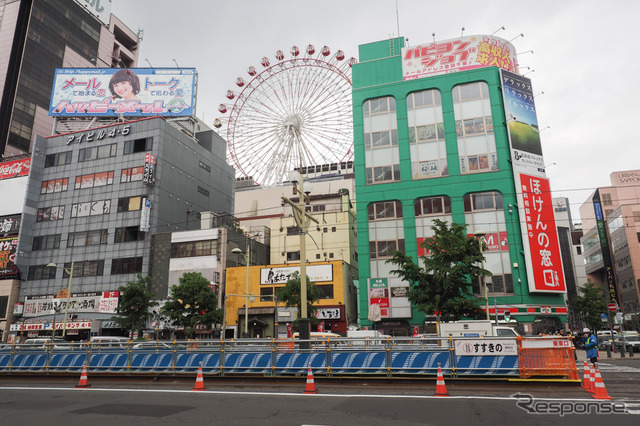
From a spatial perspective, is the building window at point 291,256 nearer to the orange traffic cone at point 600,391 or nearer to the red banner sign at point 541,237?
the red banner sign at point 541,237

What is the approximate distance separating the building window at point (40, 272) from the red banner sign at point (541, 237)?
175ft

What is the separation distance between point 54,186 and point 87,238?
9.57 metres

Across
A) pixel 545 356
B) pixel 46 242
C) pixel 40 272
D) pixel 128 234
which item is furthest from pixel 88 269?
pixel 545 356

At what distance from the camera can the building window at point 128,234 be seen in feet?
174

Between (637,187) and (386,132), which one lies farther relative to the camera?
(637,187)

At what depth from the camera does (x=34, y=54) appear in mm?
81438

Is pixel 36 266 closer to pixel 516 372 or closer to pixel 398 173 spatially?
pixel 398 173

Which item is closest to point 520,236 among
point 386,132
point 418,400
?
point 386,132

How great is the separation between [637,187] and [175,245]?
84.3 m

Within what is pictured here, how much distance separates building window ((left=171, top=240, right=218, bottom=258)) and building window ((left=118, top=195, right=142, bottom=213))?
7.18 metres

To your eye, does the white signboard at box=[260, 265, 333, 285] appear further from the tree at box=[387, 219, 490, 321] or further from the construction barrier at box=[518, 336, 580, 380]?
the construction barrier at box=[518, 336, 580, 380]

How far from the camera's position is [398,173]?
47188 mm

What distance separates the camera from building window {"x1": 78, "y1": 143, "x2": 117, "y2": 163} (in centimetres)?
5712

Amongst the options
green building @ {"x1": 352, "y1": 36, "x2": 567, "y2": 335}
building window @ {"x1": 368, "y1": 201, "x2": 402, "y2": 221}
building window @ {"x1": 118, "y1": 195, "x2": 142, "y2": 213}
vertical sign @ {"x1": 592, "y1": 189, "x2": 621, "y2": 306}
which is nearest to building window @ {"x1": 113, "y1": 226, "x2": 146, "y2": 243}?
building window @ {"x1": 118, "y1": 195, "x2": 142, "y2": 213}
